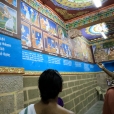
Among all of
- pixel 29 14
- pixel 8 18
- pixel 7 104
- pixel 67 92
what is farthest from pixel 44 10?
pixel 7 104

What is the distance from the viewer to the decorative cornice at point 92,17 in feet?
16.2

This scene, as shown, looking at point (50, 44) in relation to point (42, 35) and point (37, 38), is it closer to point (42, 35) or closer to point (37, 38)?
point (42, 35)

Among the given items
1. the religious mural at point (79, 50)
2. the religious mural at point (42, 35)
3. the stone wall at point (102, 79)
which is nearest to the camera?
the religious mural at point (42, 35)

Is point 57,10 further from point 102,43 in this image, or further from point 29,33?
point 102,43

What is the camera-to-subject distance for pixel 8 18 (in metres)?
2.36

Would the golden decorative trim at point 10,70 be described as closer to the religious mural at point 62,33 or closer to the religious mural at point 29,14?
the religious mural at point 29,14

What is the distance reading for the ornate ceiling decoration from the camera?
14.4ft

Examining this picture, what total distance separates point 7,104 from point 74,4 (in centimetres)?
390

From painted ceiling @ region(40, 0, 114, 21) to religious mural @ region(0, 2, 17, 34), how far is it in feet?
6.80

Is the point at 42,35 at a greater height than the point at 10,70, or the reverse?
the point at 42,35

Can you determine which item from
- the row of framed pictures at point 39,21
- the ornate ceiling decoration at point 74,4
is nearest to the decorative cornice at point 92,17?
the ornate ceiling decoration at point 74,4

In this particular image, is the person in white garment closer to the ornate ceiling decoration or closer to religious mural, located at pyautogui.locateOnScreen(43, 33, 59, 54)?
religious mural, located at pyautogui.locateOnScreen(43, 33, 59, 54)

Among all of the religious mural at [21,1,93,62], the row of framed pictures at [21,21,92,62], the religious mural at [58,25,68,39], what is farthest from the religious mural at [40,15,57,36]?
the religious mural at [58,25,68,39]

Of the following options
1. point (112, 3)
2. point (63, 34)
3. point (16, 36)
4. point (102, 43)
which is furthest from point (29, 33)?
point (102, 43)
